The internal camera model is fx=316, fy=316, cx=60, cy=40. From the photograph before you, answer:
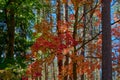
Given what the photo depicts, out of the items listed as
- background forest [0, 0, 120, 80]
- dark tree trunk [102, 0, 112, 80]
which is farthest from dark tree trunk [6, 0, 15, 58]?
dark tree trunk [102, 0, 112, 80]

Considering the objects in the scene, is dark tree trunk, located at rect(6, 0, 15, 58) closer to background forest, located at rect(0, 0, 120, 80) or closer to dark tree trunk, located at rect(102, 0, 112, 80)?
background forest, located at rect(0, 0, 120, 80)

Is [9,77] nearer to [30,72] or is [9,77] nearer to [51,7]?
[30,72]

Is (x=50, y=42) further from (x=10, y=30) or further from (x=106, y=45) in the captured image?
(x=10, y=30)

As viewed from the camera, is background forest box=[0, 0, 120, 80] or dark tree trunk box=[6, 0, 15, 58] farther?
dark tree trunk box=[6, 0, 15, 58]

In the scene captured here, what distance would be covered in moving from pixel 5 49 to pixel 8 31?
1130mm

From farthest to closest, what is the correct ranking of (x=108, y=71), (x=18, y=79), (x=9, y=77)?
1. (x=18, y=79)
2. (x=9, y=77)
3. (x=108, y=71)

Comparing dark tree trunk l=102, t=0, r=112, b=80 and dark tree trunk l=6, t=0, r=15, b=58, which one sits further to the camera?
dark tree trunk l=6, t=0, r=15, b=58

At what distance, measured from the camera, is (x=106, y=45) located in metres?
12.5

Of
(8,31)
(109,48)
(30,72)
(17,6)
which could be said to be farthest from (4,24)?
(109,48)

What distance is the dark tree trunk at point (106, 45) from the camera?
1230 cm

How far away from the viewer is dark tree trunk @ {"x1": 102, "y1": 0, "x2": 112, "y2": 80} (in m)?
12.3

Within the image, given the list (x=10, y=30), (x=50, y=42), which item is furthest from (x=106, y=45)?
(x=10, y=30)

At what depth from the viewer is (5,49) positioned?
18.4 metres

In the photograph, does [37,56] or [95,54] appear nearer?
[37,56]
